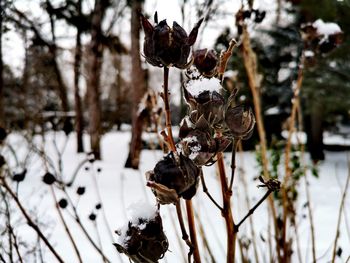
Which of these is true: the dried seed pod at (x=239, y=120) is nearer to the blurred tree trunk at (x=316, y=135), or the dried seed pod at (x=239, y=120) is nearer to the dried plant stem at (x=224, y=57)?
the dried plant stem at (x=224, y=57)

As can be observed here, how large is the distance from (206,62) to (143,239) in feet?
0.70

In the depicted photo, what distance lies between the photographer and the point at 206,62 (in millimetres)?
427

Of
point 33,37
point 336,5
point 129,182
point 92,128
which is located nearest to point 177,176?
point 129,182

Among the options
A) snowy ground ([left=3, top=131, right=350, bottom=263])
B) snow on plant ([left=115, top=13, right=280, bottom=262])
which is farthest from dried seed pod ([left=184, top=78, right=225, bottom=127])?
snowy ground ([left=3, top=131, right=350, bottom=263])

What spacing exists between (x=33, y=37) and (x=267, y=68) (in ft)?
15.3

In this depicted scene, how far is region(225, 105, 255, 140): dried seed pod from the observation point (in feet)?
1.32

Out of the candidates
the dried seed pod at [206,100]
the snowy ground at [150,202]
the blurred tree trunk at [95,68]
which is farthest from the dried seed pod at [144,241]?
the blurred tree trunk at [95,68]

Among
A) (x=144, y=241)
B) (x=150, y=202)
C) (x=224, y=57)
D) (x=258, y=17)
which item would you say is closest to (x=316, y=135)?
(x=150, y=202)

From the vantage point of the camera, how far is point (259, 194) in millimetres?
3854

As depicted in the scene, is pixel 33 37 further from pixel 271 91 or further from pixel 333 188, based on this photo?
pixel 333 188

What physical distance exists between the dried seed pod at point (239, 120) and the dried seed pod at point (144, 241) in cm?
13

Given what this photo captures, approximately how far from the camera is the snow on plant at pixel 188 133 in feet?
1.13

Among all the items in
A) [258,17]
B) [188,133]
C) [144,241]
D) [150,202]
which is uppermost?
[258,17]

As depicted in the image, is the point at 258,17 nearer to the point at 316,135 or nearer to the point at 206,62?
the point at 206,62
